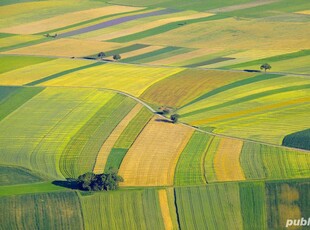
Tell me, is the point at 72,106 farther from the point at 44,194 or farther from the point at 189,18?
the point at 189,18

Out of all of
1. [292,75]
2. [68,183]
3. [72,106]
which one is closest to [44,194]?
[68,183]

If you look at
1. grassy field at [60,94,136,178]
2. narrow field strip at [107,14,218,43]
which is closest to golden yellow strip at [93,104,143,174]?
grassy field at [60,94,136,178]

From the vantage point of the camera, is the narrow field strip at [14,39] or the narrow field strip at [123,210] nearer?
the narrow field strip at [123,210]

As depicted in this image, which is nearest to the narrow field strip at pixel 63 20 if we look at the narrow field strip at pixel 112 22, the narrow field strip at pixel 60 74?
the narrow field strip at pixel 112 22

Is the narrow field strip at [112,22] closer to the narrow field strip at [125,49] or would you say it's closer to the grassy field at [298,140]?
the narrow field strip at [125,49]

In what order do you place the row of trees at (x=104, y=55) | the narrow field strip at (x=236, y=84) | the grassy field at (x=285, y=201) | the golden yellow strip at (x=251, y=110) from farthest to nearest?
1. the row of trees at (x=104, y=55)
2. the narrow field strip at (x=236, y=84)
3. the golden yellow strip at (x=251, y=110)
4. the grassy field at (x=285, y=201)

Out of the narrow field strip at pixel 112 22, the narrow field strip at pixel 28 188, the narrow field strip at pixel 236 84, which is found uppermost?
the narrow field strip at pixel 112 22

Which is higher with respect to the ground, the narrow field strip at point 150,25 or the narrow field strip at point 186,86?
the narrow field strip at point 150,25
